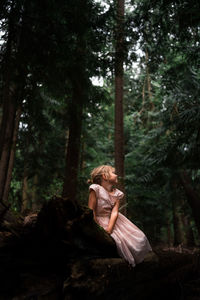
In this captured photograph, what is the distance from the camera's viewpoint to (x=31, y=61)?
8.12 metres

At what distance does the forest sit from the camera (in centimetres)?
303

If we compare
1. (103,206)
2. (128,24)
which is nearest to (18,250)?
(103,206)

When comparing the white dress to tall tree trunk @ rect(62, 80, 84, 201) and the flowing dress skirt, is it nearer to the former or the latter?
the flowing dress skirt

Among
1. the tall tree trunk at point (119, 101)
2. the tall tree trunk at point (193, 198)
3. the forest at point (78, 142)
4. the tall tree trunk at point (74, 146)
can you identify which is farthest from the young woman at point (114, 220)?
the tall tree trunk at point (193, 198)

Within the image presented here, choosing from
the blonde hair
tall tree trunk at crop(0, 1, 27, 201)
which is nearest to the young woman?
the blonde hair

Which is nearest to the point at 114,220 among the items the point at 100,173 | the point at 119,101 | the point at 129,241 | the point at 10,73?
the point at 129,241

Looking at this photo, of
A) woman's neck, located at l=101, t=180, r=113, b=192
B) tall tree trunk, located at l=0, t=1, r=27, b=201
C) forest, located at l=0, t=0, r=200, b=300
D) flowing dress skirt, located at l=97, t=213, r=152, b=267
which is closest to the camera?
forest, located at l=0, t=0, r=200, b=300

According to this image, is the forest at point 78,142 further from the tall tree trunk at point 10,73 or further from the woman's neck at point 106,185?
the woman's neck at point 106,185

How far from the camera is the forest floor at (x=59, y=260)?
2.84m

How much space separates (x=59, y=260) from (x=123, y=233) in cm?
127

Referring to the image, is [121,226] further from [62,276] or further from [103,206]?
[62,276]

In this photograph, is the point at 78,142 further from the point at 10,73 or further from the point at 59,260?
the point at 59,260

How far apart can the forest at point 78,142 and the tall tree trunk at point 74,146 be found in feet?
0.13

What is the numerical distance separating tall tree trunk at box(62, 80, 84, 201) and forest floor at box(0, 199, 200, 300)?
6373mm
